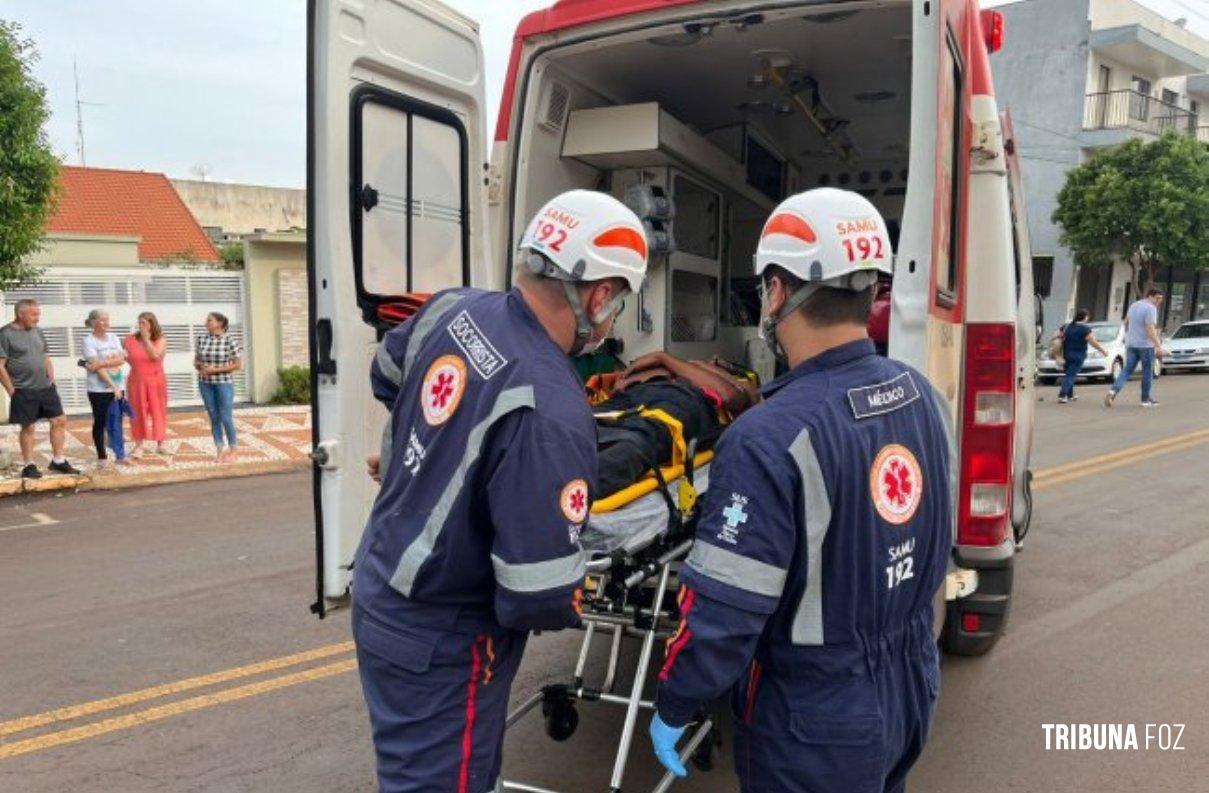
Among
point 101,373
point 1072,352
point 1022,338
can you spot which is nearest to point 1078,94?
point 1072,352

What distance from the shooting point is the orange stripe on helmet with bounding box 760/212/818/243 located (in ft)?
6.02

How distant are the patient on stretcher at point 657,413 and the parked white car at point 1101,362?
15840mm

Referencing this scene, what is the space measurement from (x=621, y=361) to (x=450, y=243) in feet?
4.97

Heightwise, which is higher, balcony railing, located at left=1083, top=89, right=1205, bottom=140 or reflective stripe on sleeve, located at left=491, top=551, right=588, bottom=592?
balcony railing, located at left=1083, top=89, right=1205, bottom=140

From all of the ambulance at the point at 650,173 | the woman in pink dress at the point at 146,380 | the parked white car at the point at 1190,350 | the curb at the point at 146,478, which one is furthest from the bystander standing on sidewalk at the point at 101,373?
the parked white car at the point at 1190,350

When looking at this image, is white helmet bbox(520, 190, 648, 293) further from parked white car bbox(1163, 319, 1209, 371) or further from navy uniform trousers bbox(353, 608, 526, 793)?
parked white car bbox(1163, 319, 1209, 371)

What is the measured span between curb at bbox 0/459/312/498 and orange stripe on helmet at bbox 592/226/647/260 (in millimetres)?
8207

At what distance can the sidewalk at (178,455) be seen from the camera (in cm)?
872

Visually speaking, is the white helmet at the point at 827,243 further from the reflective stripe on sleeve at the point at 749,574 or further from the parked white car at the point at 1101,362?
the parked white car at the point at 1101,362

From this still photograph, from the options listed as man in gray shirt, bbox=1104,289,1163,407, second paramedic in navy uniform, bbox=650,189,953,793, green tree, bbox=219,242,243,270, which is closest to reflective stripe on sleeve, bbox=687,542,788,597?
second paramedic in navy uniform, bbox=650,189,953,793

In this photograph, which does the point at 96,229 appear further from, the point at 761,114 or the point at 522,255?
the point at 522,255

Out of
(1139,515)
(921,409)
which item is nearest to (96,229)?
(1139,515)

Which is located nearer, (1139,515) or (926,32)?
A: (926,32)

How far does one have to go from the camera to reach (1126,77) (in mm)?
28047
